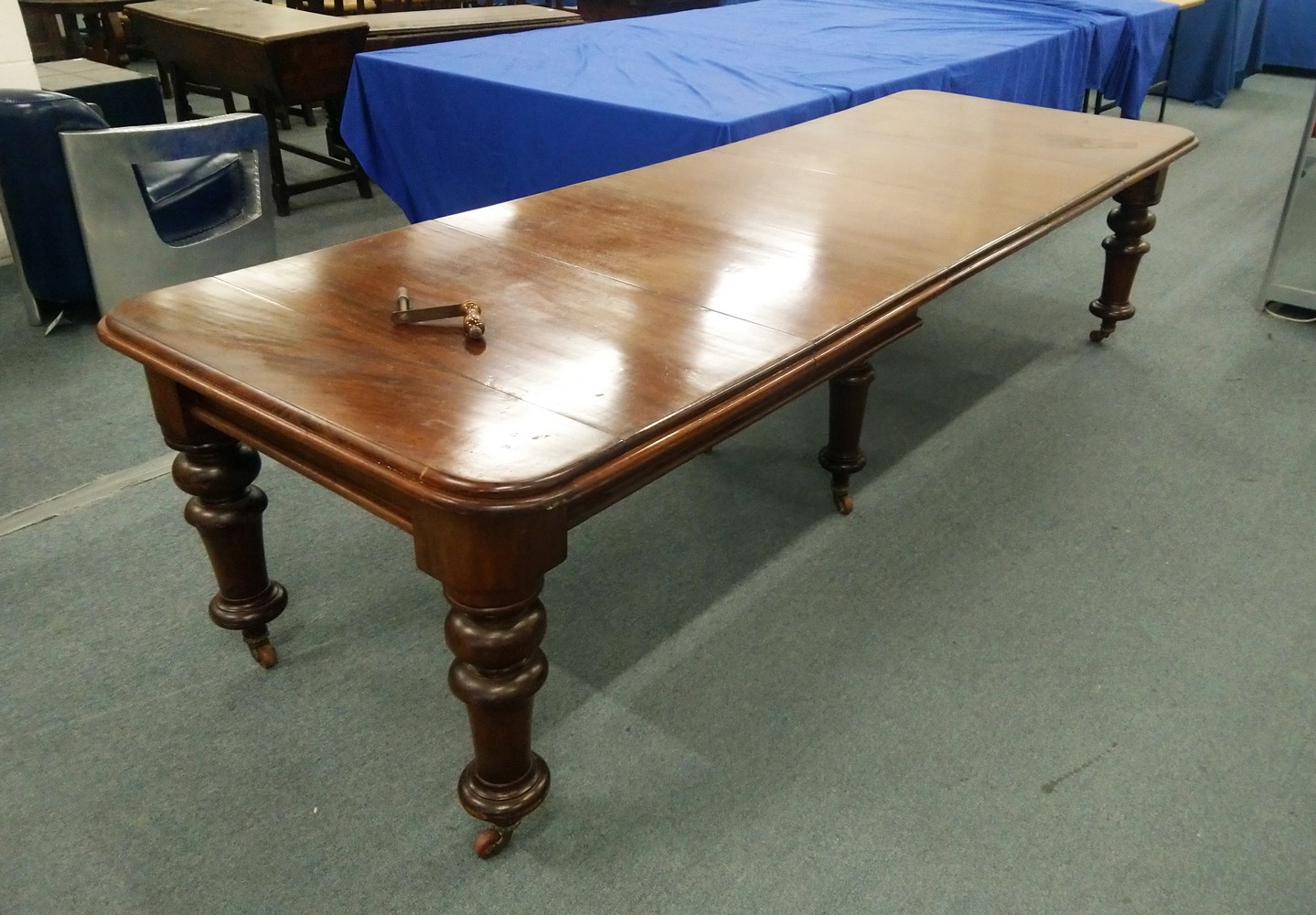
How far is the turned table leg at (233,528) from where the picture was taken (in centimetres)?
125

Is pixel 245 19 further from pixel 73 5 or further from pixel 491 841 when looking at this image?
pixel 491 841

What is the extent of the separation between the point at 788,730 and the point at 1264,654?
73cm

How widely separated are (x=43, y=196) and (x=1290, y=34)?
229 inches

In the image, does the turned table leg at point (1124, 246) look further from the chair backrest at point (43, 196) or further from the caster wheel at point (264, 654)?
the chair backrest at point (43, 196)

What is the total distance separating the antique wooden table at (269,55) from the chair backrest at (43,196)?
751 mm

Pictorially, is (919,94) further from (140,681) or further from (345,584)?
(140,681)

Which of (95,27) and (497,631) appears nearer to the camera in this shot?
(497,631)

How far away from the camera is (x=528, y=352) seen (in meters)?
1.07

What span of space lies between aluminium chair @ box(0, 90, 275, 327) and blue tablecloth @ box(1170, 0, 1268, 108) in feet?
14.2

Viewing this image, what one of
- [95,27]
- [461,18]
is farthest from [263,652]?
[95,27]

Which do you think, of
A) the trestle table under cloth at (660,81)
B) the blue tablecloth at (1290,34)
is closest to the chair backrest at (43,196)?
the trestle table under cloth at (660,81)

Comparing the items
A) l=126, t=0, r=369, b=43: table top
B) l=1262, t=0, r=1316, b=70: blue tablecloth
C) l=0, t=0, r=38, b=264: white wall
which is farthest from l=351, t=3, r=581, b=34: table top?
l=1262, t=0, r=1316, b=70: blue tablecloth

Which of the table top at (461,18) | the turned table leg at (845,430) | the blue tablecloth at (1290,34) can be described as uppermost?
the table top at (461,18)

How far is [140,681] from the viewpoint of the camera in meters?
1.41
